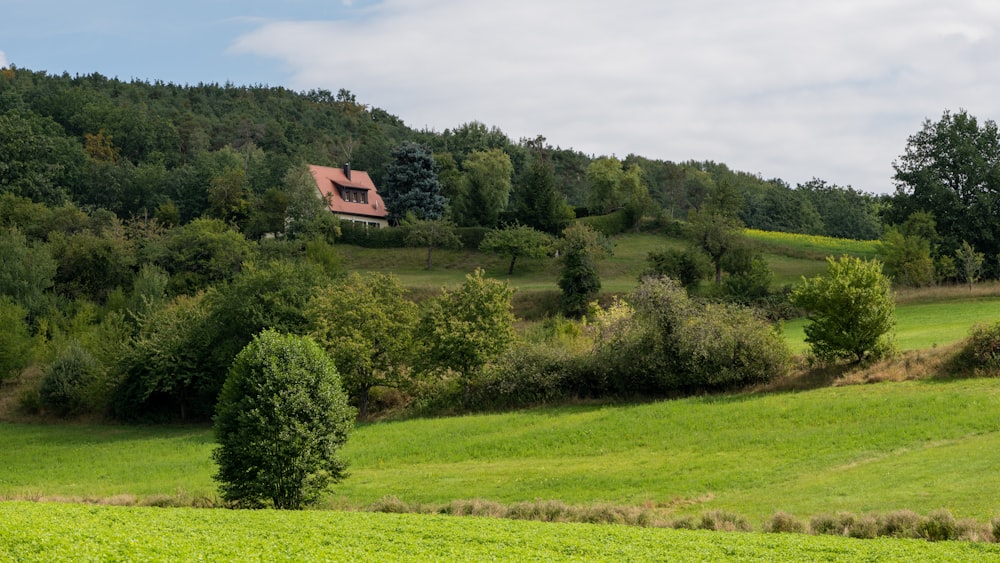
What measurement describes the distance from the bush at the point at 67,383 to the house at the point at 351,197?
142 feet

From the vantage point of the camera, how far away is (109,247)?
7900 cm

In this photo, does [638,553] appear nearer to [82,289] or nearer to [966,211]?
[966,211]

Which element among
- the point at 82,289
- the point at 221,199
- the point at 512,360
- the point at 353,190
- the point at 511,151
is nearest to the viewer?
the point at 512,360

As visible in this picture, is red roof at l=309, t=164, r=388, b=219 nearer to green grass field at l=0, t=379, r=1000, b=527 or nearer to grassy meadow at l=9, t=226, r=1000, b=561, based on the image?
grassy meadow at l=9, t=226, r=1000, b=561

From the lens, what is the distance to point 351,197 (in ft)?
341

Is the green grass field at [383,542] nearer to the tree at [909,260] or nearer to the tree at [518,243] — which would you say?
the tree at [909,260]

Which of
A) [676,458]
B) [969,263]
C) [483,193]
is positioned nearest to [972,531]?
[676,458]

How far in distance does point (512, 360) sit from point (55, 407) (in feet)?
102

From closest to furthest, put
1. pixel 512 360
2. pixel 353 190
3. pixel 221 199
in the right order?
pixel 512 360 → pixel 221 199 → pixel 353 190

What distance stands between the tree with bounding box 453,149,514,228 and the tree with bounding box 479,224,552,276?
14062mm

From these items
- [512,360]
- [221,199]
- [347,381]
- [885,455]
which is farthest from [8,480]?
[221,199]

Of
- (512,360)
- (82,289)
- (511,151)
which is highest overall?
(511,151)

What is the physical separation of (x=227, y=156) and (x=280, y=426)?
95.4 m

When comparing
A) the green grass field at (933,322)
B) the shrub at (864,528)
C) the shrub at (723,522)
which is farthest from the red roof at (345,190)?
the shrub at (864,528)
